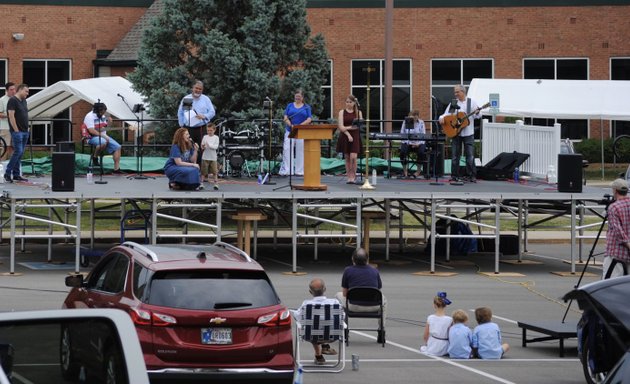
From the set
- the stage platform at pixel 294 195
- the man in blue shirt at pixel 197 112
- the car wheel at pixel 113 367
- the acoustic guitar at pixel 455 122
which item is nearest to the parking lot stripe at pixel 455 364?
the stage platform at pixel 294 195

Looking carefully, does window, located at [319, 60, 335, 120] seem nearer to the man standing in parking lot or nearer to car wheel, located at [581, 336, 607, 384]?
the man standing in parking lot

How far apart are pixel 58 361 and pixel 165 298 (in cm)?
535

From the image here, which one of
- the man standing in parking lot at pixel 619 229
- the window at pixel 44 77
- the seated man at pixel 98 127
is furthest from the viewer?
the window at pixel 44 77

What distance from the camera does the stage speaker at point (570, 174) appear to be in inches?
973

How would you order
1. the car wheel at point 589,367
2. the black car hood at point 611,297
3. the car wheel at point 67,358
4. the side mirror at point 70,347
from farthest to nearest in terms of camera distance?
the car wheel at point 589,367
the black car hood at point 611,297
the car wheel at point 67,358
the side mirror at point 70,347

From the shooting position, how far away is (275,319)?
11.9 meters

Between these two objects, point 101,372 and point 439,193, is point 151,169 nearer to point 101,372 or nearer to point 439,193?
point 439,193

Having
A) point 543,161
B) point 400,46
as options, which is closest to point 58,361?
point 543,161

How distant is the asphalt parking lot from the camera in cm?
1411

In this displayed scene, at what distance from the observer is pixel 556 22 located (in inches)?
1954

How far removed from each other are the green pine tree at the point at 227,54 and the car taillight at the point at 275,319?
23154mm

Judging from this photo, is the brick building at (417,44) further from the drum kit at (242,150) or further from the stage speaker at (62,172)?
the stage speaker at (62,172)

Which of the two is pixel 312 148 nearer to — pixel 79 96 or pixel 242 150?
pixel 242 150

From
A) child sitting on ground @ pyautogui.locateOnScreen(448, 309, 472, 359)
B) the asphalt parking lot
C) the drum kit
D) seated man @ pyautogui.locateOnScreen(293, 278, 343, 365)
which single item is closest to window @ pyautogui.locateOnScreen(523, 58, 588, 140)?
the asphalt parking lot
